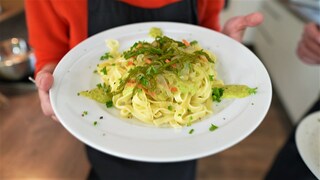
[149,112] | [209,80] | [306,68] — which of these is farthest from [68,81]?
[306,68]

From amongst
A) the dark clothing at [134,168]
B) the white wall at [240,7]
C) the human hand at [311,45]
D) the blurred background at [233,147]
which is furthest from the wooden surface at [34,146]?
the white wall at [240,7]

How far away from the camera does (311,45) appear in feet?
3.85

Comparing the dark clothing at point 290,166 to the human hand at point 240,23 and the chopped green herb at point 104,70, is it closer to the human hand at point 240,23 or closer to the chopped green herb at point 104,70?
the human hand at point 240,23

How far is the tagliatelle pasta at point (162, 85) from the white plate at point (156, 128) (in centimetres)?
3

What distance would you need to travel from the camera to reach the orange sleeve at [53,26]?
957 mm

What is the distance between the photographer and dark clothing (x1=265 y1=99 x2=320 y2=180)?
2.83 ft

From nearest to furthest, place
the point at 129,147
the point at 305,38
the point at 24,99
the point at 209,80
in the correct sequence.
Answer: the point at 129,147 < the point at 209,80 < the point at 305,38 < the point at 24,99

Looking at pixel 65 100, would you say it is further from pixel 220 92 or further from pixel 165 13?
pixel 165 13

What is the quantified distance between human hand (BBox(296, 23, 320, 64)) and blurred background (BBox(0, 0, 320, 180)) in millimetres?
802

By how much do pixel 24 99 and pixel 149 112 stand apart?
39.3 inches

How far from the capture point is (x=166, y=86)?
2.49 ft

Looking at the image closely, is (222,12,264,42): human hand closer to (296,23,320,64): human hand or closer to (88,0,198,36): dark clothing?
(88,0,198,36): dark clothing

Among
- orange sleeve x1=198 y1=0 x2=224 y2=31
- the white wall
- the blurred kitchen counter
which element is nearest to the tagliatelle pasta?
orange sleeve x1=198 y1=0 x2=224 y2=31

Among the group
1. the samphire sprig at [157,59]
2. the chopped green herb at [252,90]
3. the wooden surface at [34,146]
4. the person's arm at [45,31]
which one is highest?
the chopped green herb at [252,90]
